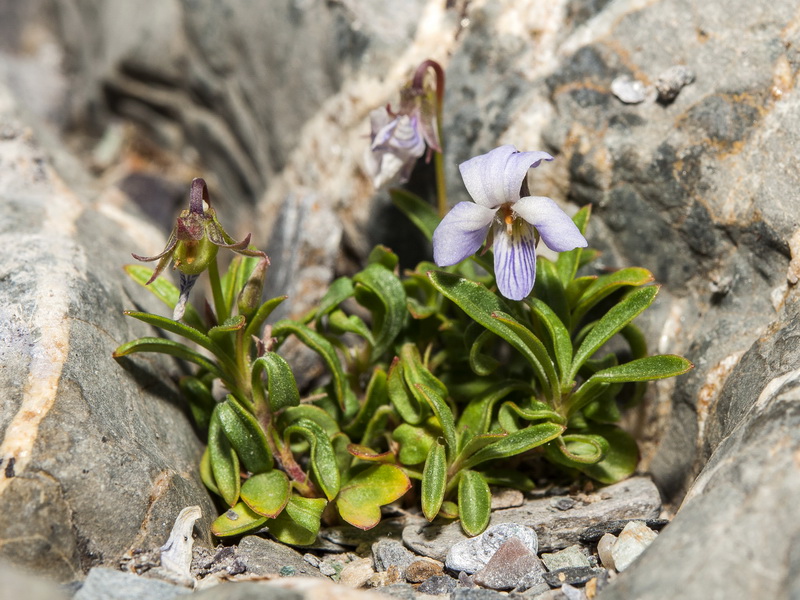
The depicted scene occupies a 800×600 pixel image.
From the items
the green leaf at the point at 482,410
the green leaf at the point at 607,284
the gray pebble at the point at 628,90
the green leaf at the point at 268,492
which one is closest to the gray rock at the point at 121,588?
the green leaf at the point at 268,492

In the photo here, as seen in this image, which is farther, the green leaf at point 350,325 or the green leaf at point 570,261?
the green leaf at point 350,325

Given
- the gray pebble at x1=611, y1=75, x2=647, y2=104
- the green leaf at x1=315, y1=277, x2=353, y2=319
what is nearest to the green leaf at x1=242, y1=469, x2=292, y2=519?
the green leaf at x1=315, y1=277, x2=353, y2=319

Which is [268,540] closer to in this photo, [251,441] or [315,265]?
[251,441]

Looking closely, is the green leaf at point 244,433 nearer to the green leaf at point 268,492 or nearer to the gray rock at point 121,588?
the green leaf at point 268,492

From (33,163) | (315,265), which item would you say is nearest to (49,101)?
(33,163)

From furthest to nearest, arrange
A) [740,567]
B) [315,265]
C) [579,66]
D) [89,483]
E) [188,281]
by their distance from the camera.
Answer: [315,265]
[579,66]
[188,281]
[89,483]
[740,567]

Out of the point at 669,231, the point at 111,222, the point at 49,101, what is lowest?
the point at 669,231
